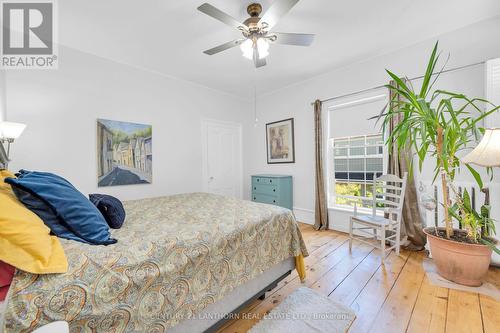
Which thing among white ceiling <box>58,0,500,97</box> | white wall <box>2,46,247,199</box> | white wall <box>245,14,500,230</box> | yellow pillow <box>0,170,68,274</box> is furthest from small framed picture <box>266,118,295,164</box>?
yellow pillow <box>0,170,68,274</box>

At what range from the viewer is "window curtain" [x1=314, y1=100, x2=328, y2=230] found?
11.6 ft

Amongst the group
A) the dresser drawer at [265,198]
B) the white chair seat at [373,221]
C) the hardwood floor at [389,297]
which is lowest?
the hardwood floor at [389,297]

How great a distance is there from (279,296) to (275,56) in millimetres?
2922

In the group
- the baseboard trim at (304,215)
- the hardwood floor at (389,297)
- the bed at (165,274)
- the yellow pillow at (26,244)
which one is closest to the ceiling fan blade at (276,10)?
the bed at (165,274)

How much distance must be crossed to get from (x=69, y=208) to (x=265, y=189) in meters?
3.18

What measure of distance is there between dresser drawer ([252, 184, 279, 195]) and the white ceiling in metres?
2.06

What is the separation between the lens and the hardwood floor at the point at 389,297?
4.85 feet

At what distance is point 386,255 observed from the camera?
2.53 meters

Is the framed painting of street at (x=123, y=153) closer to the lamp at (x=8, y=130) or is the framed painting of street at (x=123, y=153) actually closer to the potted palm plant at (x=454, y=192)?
the lamp at (x=8, y=130)

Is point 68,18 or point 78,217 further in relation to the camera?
point 68,18

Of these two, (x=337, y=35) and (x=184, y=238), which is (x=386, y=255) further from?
(x=337, y=35)

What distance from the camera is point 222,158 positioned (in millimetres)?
4277

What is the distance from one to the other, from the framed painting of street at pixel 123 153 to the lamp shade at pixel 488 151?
372 cm

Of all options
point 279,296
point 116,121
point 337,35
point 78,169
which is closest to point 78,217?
point 279,296
